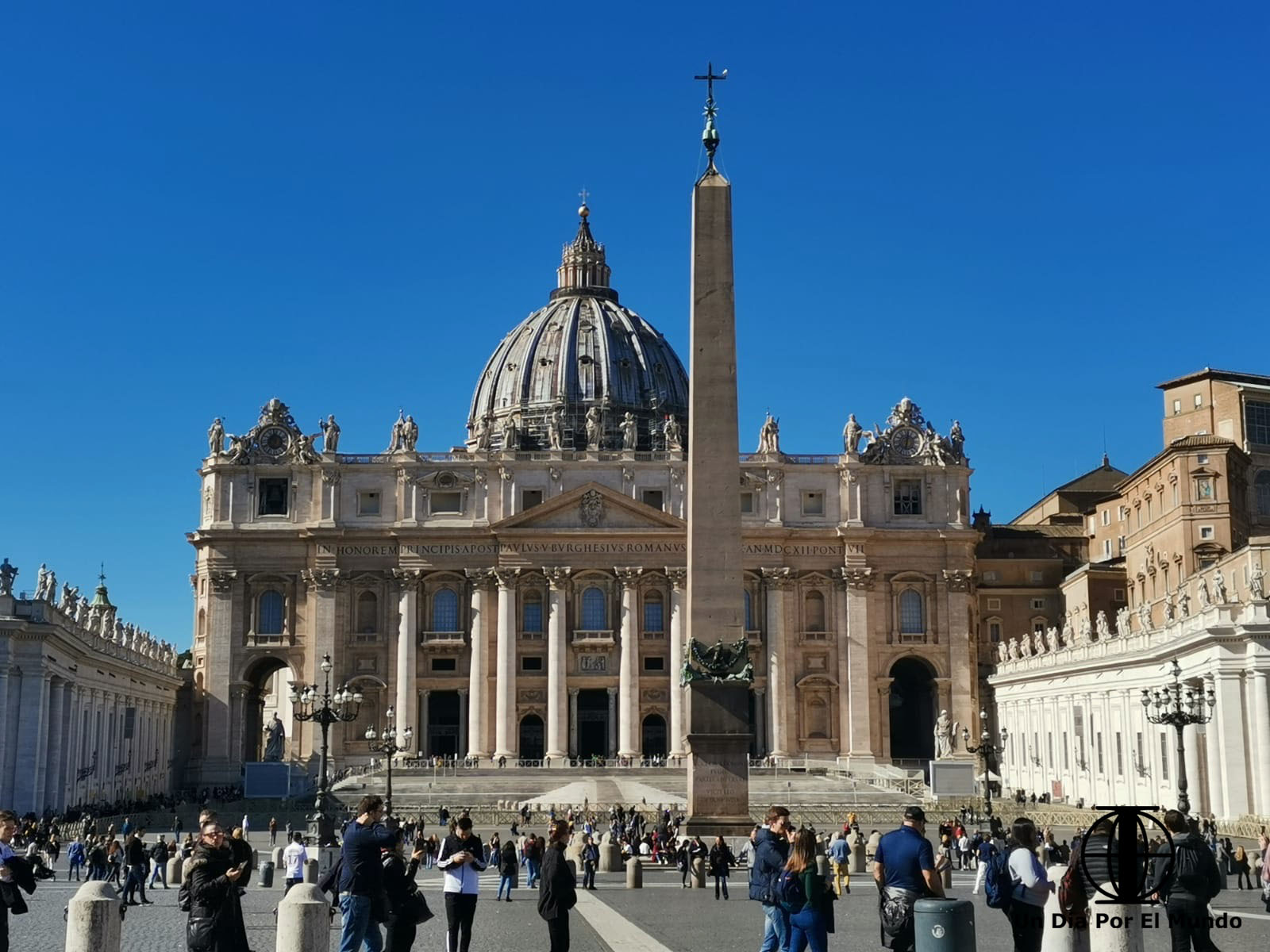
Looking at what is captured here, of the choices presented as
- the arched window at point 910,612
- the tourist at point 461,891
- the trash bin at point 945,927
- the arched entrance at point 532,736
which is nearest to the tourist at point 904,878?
the trash bin at point 945,927

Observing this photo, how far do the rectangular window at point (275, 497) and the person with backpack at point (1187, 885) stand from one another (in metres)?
72.1

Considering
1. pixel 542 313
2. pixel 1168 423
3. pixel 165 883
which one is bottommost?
pixel 165 883

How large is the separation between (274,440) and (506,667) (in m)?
15.8

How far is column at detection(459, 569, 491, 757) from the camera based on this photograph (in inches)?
3130

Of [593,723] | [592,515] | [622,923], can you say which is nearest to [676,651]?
[593,723]

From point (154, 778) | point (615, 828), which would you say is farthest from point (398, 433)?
point (615, 828)

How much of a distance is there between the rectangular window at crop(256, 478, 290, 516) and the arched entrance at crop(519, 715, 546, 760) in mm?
15348

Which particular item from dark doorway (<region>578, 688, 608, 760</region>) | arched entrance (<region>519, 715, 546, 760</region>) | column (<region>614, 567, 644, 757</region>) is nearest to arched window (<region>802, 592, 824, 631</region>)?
column (<region>614, 567, 644, 757</region>)

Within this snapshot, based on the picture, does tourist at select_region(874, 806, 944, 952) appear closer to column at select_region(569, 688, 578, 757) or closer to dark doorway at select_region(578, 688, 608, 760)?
column at select_region(569, 688, 578, 757)

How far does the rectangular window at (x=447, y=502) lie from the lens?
269 ft

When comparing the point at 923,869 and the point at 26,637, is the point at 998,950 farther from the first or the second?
the point at 26,637

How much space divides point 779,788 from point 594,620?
19.8 metres

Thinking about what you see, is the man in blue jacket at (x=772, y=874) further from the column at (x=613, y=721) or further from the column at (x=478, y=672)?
the column at (x=613, y=721)

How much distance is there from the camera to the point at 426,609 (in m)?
81.8
